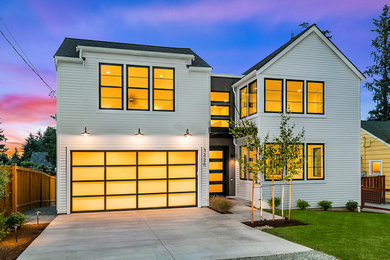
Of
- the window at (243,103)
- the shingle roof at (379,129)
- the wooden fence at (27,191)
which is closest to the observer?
the wooden fence at (27,191)

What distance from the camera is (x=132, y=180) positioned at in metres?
12.2

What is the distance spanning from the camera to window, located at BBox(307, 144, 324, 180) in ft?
43.7

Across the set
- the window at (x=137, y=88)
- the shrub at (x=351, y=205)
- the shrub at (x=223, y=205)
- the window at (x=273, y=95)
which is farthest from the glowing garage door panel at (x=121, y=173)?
the shrub at (x=351, y=205)

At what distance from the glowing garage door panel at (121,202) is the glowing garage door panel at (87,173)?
862 mm

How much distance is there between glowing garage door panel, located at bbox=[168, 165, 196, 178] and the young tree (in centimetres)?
2665

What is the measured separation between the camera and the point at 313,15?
118 ft

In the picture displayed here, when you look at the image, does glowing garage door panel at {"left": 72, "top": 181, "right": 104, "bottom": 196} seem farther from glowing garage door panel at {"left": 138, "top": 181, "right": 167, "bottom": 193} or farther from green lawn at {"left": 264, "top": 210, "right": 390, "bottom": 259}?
green lawn at {"left": 264, "top": 210, "right": 390, "bottom": 259}

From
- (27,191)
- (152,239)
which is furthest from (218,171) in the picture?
(27,191)

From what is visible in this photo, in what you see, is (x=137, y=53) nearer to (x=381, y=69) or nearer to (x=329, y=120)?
(x=329, y=120)

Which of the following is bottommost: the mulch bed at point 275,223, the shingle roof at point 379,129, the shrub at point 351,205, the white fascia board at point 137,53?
the shrub at point 351,205

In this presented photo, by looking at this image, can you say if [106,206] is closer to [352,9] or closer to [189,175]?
[189,175]

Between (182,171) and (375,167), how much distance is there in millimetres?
12086

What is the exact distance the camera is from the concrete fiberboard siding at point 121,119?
37.7 ft

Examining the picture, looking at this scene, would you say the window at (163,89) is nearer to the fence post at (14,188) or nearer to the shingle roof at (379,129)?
the fence post at (14,188)
